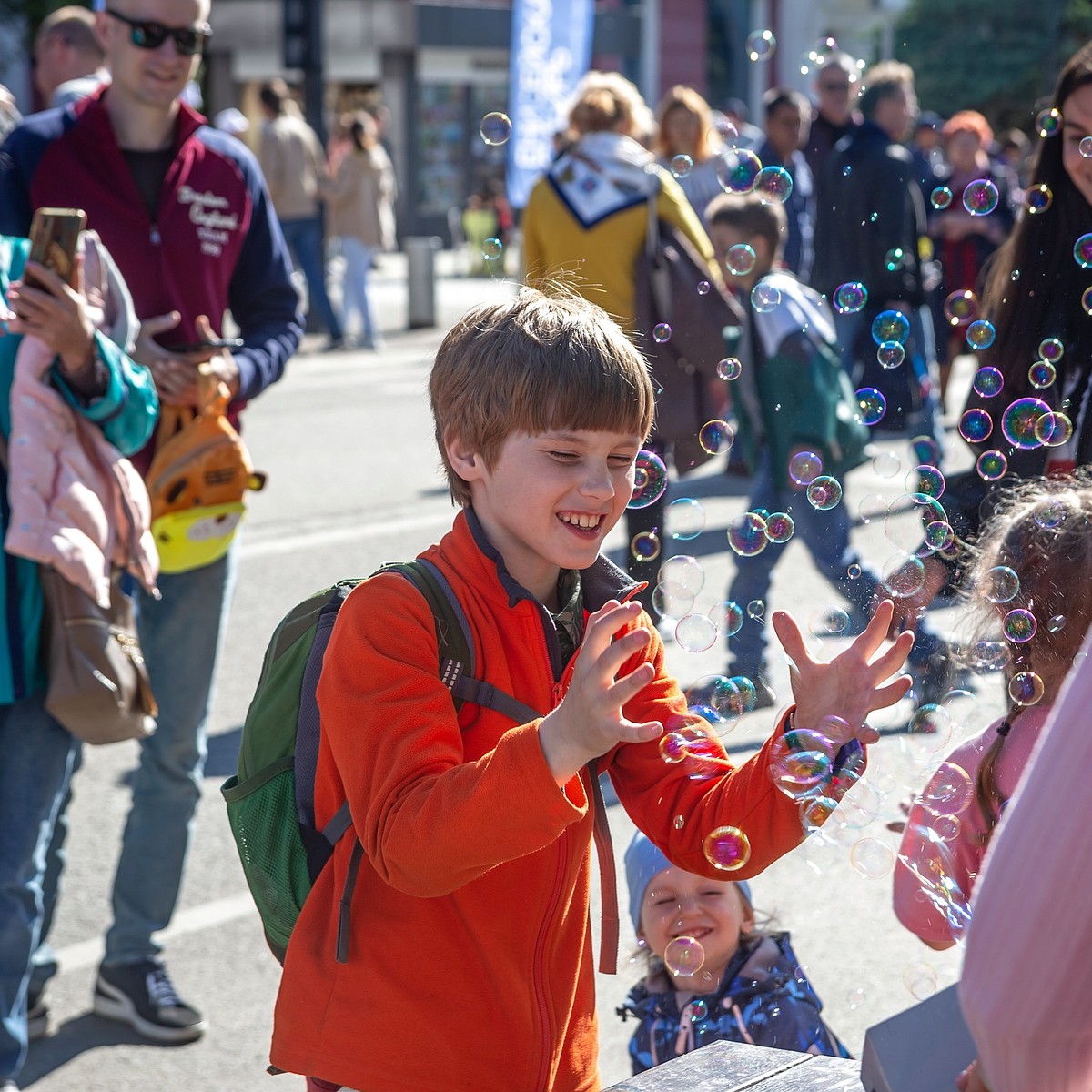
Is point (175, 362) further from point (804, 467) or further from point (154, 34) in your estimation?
point (804, 467)

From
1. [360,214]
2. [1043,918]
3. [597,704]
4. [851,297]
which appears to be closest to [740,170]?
[851,297]

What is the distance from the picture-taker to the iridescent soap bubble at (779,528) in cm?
253

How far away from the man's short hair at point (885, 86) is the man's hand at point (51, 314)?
164 inches

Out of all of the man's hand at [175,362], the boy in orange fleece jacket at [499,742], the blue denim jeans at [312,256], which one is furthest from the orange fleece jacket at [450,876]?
the blue denim jeans at [312,256]

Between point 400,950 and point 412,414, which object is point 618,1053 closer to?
point 400,950

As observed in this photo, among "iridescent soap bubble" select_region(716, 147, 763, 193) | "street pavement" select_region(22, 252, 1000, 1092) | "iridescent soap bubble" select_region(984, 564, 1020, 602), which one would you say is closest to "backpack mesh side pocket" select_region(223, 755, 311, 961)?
"street pavement" select_region(22, 252, 1000, 1092)

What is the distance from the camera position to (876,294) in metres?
5.16

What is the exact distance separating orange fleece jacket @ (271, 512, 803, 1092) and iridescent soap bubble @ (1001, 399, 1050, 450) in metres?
0.87

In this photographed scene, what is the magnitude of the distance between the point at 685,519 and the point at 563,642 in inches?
28.0

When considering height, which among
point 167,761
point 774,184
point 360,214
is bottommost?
point 360,214

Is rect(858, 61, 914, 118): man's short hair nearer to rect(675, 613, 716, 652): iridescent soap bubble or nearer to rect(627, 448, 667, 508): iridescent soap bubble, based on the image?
rect(627, 448, 667, 508): iridescent soap bubble

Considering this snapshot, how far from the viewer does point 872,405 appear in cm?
302

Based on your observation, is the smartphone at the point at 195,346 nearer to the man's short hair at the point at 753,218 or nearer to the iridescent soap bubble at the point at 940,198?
the man's short hair at the point at 753,218

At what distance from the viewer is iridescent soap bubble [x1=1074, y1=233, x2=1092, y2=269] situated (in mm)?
2623
